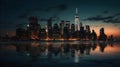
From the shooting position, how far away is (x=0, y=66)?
25516mm

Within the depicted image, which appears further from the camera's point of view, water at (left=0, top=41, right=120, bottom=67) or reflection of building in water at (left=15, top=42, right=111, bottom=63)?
reflection of building in water at (left=15, top=42, right=111, bottom=63)

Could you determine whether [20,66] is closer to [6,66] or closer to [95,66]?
[6,66]

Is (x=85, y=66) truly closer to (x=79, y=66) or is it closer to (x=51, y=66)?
(x=79, y=66)

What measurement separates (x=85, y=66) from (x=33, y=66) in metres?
6.31

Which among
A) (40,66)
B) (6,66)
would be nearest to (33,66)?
(40,66)

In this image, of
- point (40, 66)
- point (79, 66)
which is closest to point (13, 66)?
→ point (40, 66)

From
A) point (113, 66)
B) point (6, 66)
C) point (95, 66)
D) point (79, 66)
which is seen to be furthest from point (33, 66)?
point (113, 66)

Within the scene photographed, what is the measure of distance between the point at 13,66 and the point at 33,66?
92.6 inches

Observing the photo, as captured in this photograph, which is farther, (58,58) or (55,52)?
(55,52)

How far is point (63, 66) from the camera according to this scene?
1058 inches

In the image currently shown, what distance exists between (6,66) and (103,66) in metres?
11.6

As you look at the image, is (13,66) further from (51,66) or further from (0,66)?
(51,66)

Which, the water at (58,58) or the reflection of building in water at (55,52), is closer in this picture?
the water at (58,58)

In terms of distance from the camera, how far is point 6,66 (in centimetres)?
2580
